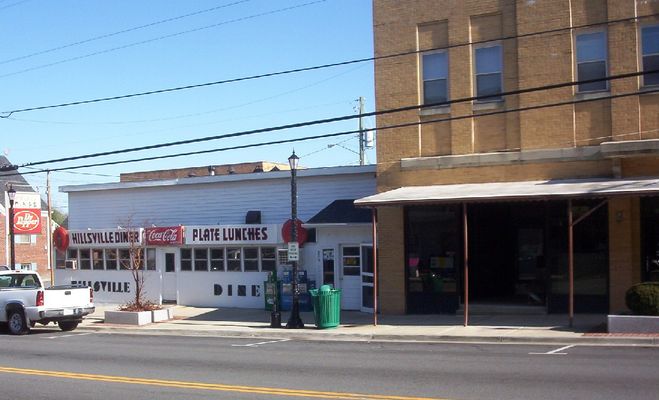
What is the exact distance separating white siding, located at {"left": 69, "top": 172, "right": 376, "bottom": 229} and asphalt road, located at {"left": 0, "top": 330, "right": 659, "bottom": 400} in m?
8.15

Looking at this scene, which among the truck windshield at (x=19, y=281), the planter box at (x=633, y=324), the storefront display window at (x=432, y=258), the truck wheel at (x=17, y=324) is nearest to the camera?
the planter box at (x=633, y=324)

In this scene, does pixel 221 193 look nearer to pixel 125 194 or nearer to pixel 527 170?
pixel 125 194

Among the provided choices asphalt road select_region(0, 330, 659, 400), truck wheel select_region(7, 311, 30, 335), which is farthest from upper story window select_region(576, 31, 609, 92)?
truck wheel select_region(7, 311, 30, 335)

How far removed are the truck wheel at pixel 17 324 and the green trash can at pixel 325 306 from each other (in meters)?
8.54

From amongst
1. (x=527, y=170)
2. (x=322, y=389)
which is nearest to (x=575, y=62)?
(x=527, y=170)

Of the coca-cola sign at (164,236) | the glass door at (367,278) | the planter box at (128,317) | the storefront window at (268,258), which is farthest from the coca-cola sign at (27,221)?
the glass door at (367,278)

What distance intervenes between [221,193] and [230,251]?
226 centimetres

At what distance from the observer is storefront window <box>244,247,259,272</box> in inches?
1044

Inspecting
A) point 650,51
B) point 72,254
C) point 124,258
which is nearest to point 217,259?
point 124,258

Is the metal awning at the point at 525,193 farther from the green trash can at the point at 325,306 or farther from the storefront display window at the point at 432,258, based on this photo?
the green trash can at the point at 325,306

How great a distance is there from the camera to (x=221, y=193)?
28.1 metres

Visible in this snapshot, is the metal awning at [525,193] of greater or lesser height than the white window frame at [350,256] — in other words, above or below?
above

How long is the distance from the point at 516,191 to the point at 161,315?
11.6 metres

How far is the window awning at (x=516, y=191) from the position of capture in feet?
57.0
